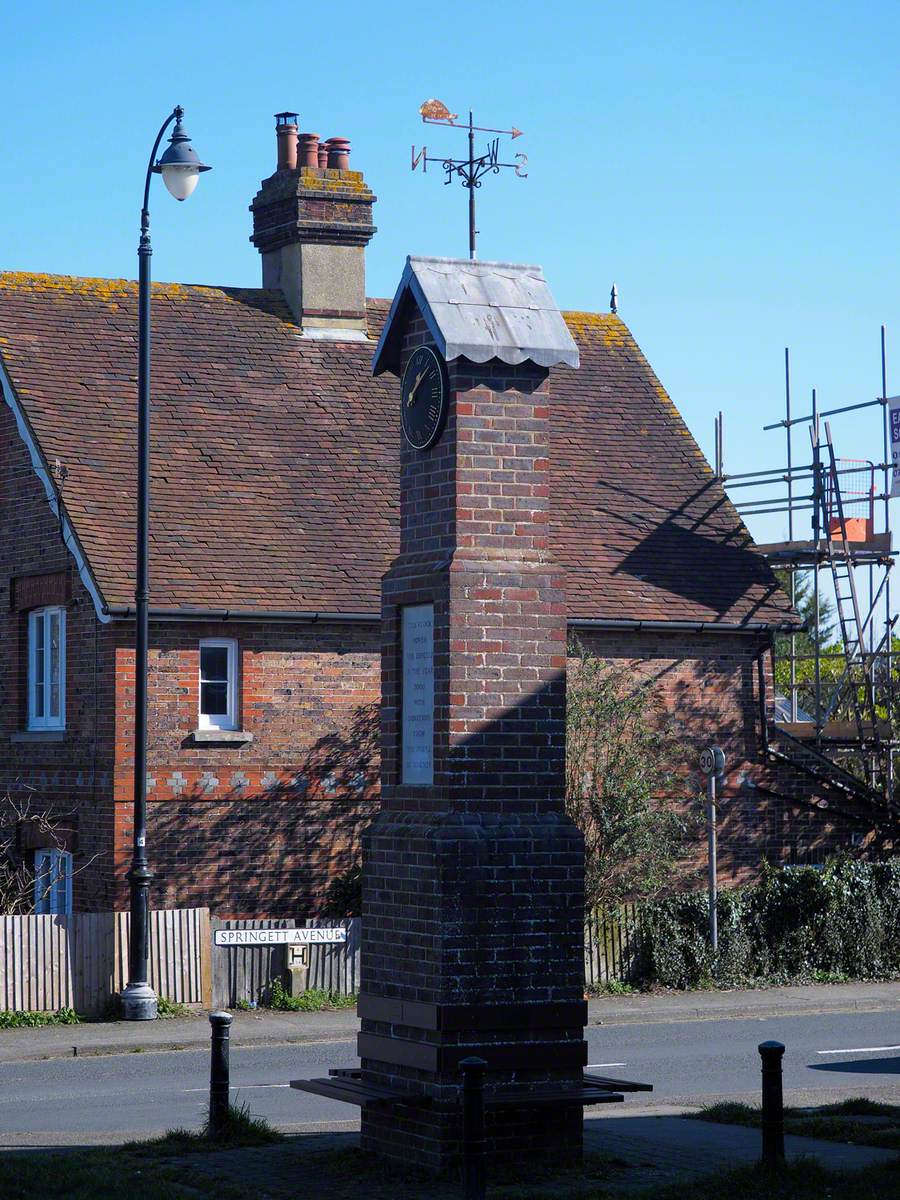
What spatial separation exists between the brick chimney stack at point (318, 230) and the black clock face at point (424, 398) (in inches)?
628

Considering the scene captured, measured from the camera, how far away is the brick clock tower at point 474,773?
10.6 m

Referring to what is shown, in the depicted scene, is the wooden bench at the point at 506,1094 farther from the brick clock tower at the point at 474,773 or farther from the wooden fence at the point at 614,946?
the wooden fence at the point at 614,946

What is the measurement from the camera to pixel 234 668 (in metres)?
22.6

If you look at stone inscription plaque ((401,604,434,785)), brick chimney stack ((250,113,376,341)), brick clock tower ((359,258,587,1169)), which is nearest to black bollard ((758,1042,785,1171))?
brick clock tower ((359,258,587,1169))

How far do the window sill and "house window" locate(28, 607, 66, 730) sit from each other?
2.03 m

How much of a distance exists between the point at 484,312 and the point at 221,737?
12.0 m

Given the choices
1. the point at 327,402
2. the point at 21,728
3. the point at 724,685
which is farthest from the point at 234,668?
the point at 724,685

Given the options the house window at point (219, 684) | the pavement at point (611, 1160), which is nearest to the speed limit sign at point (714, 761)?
the house window at point (219, 684)

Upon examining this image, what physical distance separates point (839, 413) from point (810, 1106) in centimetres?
1576

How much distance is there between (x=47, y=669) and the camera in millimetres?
23641

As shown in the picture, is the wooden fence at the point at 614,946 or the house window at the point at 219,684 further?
the house window at the point at 219,684

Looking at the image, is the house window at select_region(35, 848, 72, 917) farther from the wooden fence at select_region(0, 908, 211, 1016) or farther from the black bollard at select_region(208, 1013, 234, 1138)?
the black bollard at select_region(208, 1013, 234, 1138)

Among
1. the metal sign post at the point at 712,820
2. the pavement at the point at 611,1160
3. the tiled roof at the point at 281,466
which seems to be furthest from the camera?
the tiled roof at the point at 281,466

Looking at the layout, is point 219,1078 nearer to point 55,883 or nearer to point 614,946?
point 614,946
